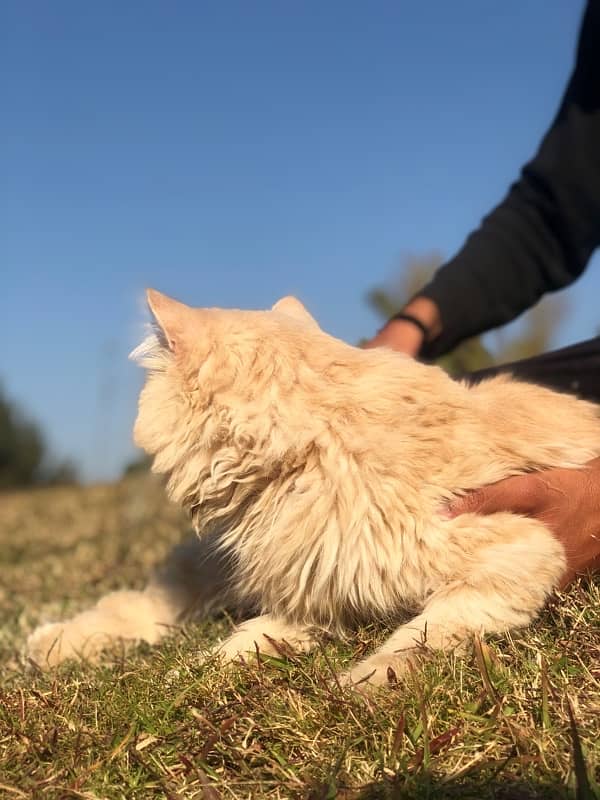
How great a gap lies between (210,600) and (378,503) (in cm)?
134

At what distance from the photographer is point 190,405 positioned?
2326mm

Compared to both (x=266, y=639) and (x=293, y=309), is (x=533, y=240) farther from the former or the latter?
(x=266, y=639)

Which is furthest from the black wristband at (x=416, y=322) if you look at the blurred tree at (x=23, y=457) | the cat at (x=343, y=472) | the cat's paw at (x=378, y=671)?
the blurred tree at (x=23, y=457)

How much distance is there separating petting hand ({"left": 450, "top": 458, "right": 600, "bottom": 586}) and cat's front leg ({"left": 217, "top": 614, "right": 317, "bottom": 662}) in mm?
648

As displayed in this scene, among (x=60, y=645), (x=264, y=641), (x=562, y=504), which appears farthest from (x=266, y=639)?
(x=60, y=645)

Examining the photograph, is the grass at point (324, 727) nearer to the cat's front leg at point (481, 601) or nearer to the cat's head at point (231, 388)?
the cat's front leg at point (481, 601)

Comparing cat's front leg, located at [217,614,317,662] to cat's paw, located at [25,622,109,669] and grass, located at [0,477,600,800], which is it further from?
cat's paw, located at [25,622,109,669]

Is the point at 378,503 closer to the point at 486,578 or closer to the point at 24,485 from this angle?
the point at 486,578

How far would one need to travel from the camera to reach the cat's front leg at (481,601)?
196cm

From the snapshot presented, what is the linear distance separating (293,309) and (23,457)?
78.7ft

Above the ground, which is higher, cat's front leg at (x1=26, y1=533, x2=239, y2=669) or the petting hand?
cat's front leg at (x1=26, y1=533, x2=239, y2=669)

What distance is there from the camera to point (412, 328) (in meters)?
4.14

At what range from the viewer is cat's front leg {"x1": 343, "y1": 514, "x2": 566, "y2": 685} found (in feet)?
6.43

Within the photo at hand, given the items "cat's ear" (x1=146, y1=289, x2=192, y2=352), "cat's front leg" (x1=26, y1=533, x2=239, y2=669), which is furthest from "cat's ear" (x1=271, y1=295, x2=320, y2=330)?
"cat's front leg" (x1=26, y1=533, x2=239, y2=669)
